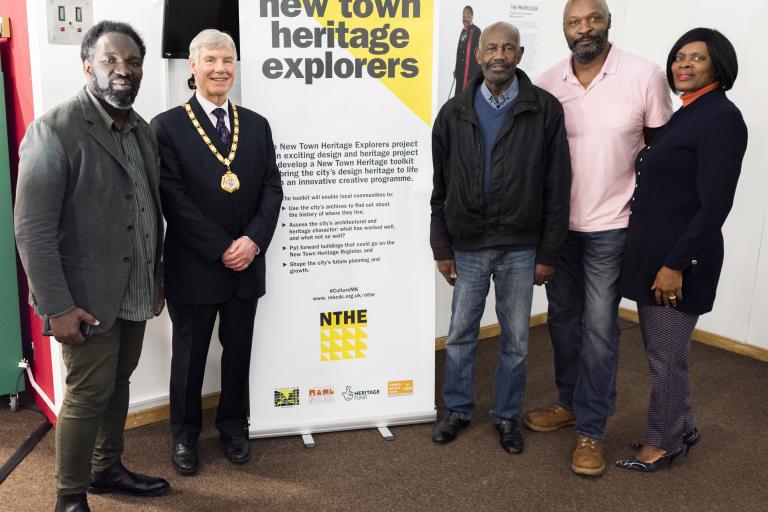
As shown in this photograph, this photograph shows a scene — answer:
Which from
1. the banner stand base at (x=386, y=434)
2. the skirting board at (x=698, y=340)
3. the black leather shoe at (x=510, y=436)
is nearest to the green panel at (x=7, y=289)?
the skirting board at (x=698, y=340)

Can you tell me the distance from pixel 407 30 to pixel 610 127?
0.86 m

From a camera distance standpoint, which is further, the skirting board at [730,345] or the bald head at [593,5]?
the skirting board at [730,345]

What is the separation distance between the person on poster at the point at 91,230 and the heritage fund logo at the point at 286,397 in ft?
2.46

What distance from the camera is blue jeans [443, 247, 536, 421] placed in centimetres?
276

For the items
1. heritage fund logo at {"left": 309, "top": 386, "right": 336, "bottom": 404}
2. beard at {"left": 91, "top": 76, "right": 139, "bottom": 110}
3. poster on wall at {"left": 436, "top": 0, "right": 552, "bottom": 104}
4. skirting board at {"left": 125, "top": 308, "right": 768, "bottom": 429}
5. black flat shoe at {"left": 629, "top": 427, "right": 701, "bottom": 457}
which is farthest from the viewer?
poster on wall at {"left": 436, "top": 0, "right": 552, "bottom": 104}

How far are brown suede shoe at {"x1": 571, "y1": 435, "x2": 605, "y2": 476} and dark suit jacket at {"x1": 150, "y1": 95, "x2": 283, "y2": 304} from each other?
1363 mm

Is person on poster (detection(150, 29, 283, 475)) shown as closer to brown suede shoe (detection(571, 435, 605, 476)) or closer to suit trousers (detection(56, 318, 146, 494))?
suit trousers (detection(56, 318, 146, 494))

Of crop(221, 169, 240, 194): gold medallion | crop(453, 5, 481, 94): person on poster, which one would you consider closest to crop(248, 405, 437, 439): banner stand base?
crop(221, 169, 240, 194): gold medallion

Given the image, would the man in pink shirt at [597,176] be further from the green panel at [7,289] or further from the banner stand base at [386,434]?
the green panel at [7,289]

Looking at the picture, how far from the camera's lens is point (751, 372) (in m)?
3.85

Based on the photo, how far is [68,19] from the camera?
2.61 metres

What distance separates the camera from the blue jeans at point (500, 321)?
2762 mm

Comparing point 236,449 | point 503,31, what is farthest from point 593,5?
point 236,449

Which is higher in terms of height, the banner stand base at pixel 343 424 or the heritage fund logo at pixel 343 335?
the heritage fund logo at pixel 343 335
